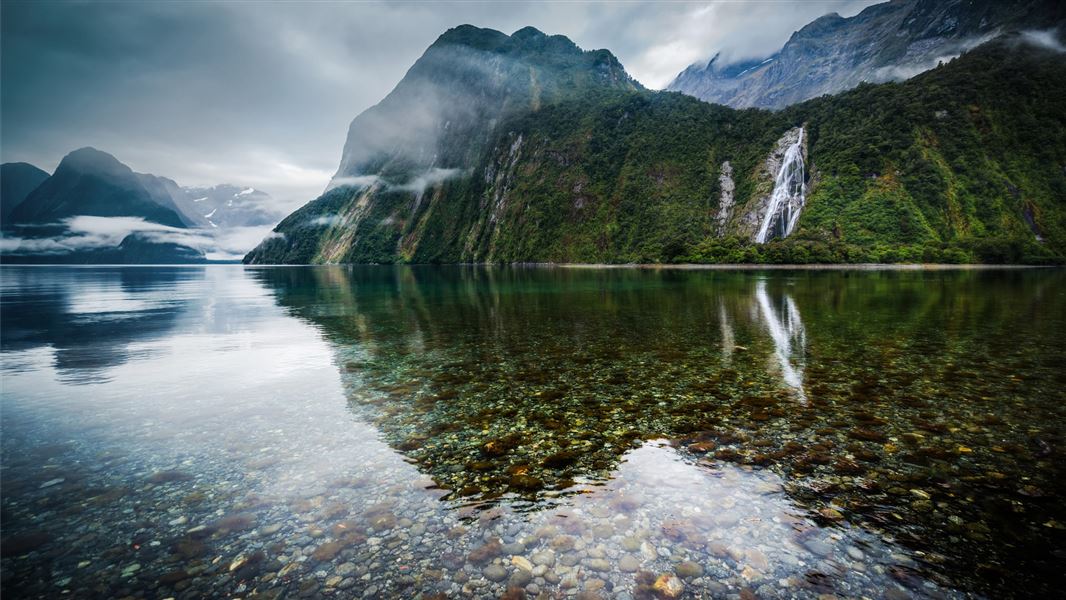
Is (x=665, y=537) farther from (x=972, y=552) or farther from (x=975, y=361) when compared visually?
(x=975, y=361)

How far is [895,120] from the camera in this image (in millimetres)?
171125

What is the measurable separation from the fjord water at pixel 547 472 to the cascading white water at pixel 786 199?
549 feet

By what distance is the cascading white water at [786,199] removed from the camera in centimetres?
17438

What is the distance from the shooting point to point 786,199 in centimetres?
18162

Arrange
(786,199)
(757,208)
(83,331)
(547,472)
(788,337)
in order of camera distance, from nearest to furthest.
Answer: (547,472), (788,337), (83,331), (786,199), (757,208)

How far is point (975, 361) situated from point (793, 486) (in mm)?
18269

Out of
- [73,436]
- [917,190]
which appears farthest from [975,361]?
[917,190]

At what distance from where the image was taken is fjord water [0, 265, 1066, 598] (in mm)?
7441

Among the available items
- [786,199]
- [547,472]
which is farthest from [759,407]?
[786,199]

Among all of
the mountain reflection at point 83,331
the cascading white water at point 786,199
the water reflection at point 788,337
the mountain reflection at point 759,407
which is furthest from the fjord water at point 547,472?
the cascading white water at point 786,199

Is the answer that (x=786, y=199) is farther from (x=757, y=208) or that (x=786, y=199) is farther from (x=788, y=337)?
(x=788, y=337)

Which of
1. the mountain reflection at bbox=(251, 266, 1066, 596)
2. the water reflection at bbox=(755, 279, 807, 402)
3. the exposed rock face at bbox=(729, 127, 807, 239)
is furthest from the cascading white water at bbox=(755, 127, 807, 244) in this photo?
the mountain reflection at bbox=(251, 266, 1066, 596)

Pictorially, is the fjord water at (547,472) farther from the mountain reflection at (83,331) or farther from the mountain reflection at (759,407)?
the mountain reflection at (83,331)

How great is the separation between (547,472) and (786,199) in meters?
204
